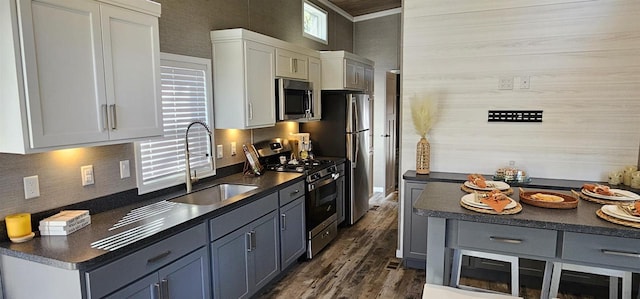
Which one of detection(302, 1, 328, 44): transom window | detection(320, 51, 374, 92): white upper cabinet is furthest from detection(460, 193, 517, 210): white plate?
detection(302, 1, 328, 44): transom window

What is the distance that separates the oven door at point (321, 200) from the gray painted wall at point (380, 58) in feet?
7.94

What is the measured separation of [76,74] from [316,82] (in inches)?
111

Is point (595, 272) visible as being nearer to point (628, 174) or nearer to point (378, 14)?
point (628, 174)

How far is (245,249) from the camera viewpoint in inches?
108

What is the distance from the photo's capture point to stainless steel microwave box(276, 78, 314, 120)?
3.69m

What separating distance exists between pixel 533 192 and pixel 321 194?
2150 millimetres

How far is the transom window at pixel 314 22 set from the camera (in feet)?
16.6

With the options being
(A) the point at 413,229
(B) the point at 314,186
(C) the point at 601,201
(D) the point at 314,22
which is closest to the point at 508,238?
(C) the point at 601,201

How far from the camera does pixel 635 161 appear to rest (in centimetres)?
Answer: 302

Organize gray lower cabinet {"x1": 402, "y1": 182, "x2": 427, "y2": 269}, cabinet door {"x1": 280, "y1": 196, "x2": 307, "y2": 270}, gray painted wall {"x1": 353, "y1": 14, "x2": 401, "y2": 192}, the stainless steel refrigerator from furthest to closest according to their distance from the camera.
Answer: gray painted wall {"x1": 353, "y1": 14, "x2": 401, "y2": 192}
the stainless steel refrigerator
gray lower cabinet {"x1": 402, "y1": 182, "x2": 427, "y2": 269}
cabinet door {"x1": 280, "y1": 196, "x2": 307, "y2": 270}

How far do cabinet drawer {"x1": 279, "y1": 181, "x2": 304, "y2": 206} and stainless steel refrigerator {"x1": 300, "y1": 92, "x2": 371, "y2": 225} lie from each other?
3.99ft

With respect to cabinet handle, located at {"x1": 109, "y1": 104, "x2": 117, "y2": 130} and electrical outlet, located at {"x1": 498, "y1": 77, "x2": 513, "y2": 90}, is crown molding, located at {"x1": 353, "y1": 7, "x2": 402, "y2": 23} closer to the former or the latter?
electrical outlet, located at {"x1": 498, "y1": 77, "x2": 513, "y2": 90}

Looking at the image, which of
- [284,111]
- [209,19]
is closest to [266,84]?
[284,111]

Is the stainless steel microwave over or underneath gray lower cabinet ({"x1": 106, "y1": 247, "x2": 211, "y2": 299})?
over
